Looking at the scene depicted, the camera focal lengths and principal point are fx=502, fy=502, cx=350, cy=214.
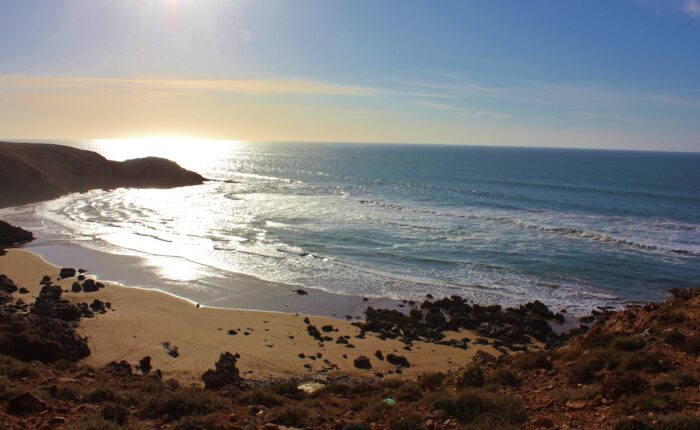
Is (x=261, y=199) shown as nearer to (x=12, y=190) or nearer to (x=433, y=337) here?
(x=12, y=190)

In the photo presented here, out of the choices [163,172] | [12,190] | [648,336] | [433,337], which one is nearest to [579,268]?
[433,337]

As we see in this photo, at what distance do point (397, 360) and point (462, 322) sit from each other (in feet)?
20.2

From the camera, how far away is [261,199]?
6925cm

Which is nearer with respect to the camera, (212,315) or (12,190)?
(212,315)

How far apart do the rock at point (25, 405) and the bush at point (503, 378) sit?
9637 mm

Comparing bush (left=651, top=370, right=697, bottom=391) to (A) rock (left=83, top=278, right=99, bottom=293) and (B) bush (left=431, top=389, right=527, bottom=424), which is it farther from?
(A) rock (left=83, top=278, right=99, bottom=293)

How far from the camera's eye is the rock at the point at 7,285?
25062 mm

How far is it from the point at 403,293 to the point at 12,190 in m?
56.4

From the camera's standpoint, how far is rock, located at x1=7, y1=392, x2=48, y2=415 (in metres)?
9.30

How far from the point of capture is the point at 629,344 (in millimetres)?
12508

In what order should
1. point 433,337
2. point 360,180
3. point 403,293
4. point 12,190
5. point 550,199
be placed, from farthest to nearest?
point 360,180, point 550,199, point 12,190, point 403,293, point 433,337

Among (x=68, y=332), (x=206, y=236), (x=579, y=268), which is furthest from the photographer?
(x=206, y=236)

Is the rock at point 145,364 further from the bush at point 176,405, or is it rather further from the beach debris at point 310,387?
the bush at point 176,405

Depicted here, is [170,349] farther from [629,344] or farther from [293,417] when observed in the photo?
[629,344]
